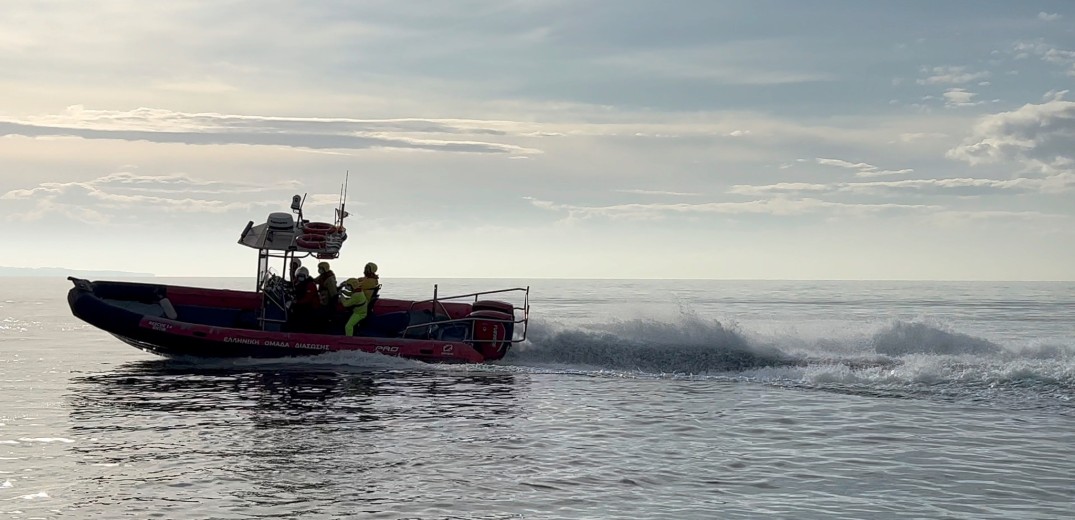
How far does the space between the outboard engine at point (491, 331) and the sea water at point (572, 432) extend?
0.53m

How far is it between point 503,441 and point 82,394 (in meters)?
8.47

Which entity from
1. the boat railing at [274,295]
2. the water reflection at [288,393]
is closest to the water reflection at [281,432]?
the water reflection at [288,393]

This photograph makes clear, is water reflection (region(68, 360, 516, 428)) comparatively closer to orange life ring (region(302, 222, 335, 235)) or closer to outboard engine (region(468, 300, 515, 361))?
outboard engine (region(468, 300, 515, 361))

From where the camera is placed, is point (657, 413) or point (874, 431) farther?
point (657, 413)

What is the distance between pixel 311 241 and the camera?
1995 centimetres

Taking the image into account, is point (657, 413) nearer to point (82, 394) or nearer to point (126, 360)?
point (82, 394)

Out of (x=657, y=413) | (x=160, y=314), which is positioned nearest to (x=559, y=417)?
(x=657, y=413)

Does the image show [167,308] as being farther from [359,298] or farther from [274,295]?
[359,298]

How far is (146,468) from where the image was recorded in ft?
32.9

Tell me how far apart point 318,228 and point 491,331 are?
433 cm

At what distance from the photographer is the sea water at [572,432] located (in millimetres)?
8891

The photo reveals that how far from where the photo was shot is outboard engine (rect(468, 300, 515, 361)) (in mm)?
20766

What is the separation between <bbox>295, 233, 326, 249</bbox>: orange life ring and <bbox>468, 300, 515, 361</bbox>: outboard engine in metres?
3.54

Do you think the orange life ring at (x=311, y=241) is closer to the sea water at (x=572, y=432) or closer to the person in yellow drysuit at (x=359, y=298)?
the person in yellow drysuit at (x=359, y=298)
